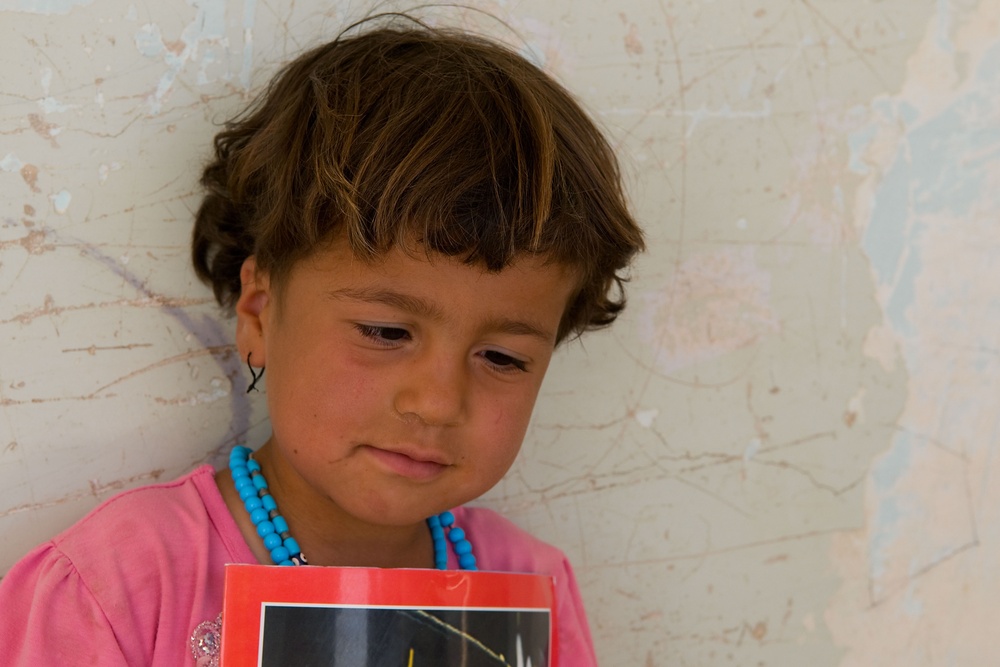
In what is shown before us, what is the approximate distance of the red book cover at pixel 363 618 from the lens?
31.0 inches

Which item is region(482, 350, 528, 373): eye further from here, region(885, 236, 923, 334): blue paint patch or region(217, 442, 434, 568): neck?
region(885, 236, 923, 334): blue paint patch

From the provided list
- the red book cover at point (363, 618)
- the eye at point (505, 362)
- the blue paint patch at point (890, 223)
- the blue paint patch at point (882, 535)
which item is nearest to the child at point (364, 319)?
the eye at point (505, 362)

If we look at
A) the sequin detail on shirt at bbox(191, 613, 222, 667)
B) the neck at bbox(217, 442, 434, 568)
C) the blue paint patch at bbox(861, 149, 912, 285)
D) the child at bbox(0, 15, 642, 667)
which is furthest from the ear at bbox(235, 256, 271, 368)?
the blue paint patch at bbox(861, 149, 912, 285)

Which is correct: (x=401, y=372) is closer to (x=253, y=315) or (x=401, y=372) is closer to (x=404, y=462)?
(x=404, y=462)

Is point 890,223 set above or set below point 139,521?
above

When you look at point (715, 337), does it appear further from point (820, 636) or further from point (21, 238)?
point (21, 238)

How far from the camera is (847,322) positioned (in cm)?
128

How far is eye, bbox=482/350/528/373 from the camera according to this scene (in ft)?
3.16

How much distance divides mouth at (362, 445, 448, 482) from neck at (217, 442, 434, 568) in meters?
0.12

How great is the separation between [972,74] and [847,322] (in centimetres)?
33

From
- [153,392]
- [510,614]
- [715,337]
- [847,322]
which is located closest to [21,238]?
[153,392]

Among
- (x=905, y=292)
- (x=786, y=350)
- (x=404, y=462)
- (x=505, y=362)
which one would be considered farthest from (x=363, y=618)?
(x=905, y=292)

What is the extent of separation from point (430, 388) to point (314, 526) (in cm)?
22

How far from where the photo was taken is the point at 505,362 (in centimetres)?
98
